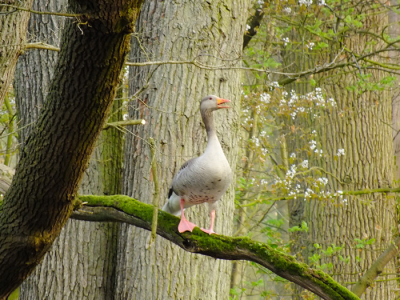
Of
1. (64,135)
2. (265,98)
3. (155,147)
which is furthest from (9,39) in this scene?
(265,98)

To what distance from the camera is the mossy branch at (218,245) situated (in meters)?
2.77

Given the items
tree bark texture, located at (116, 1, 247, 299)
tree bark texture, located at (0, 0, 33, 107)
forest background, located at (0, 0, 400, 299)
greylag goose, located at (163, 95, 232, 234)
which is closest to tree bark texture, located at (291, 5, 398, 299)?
forest background, located at (0, 0, 400, 299)

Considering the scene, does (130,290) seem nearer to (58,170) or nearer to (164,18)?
(58,170)

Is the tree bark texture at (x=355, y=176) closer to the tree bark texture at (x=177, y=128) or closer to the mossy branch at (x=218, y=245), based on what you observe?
the tree bark texture at (x=177, y=128)

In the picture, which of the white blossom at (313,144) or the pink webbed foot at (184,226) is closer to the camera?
the pink webbed foot at (184,226)

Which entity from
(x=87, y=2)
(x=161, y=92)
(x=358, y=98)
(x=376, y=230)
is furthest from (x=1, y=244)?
(x=358, y=98)

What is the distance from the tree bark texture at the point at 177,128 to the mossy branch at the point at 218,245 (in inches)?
51.1

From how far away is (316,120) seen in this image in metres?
8.02

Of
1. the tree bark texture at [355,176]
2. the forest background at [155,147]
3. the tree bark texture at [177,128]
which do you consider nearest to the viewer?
the forest background at [155,147]

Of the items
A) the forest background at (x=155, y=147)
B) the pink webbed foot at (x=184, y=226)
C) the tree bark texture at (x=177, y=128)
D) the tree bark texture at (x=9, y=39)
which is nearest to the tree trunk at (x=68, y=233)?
the forest background at (x=155, y=147)

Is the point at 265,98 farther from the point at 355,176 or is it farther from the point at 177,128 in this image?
the point at 177,128

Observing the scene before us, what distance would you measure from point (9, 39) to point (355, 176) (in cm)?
592

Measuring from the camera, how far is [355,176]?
757cm

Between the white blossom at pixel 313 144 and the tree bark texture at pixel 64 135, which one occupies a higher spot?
the white blossom at pixel 313 144
